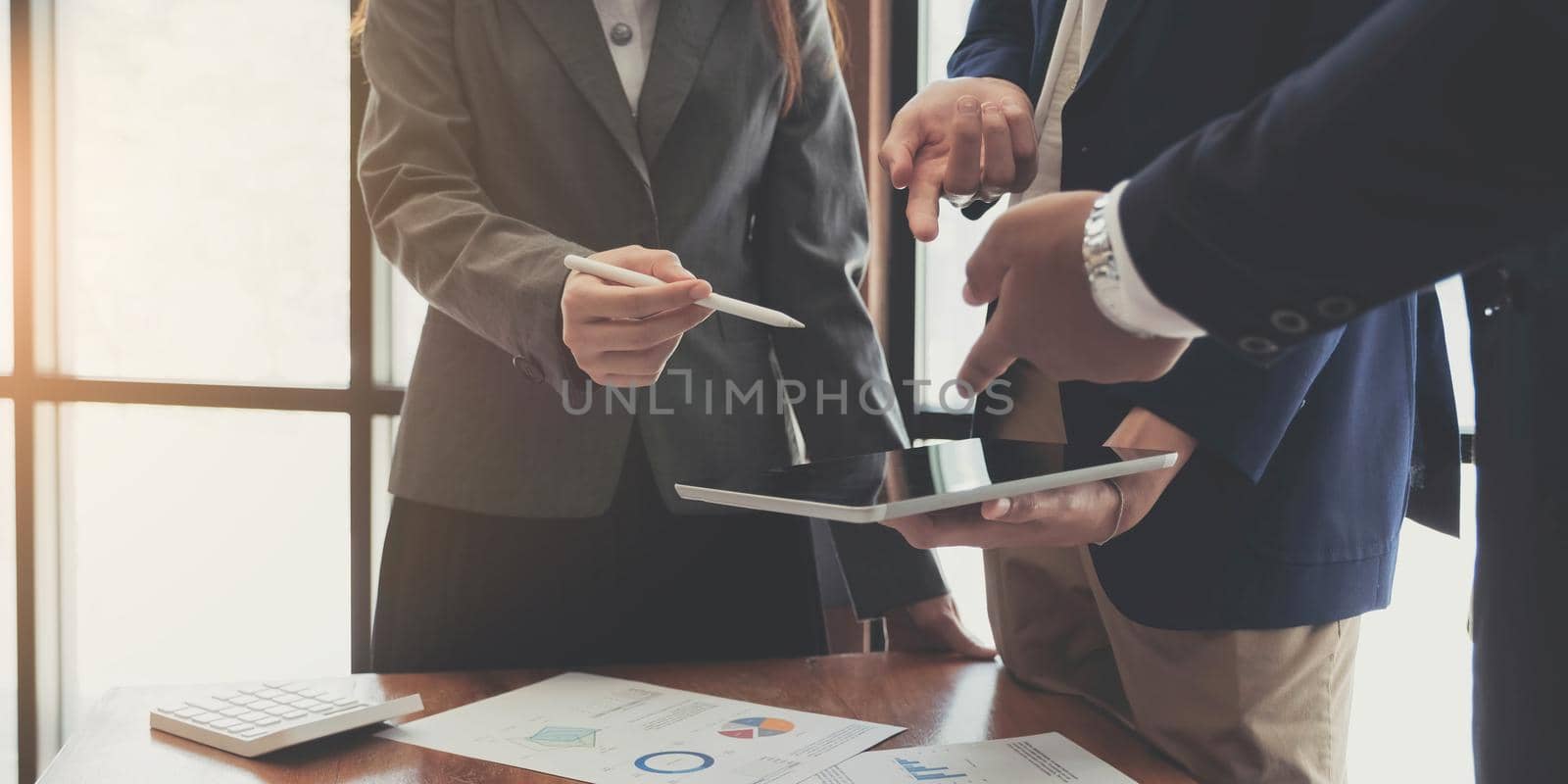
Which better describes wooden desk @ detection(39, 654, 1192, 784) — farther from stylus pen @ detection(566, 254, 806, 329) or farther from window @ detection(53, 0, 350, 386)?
window @ detection(53, 0, 350, 386)

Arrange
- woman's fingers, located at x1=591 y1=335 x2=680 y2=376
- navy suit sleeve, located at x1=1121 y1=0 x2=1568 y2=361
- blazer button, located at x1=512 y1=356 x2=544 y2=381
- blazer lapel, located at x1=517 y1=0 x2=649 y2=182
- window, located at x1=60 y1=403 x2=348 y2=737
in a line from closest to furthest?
navy suit sleeve, located at x1=1121 y1=0 x2=1568 y2=361, woman's fingers, located at x1=591 y1=335 x2=680 y2=376, blazer button, located at x1=512 y1=356 x2=544 y2=381, blazer lapel, located at x1=517 y1=0 x2=649 y2=182, window, located at x1=60 y1=403 x2=348 y2=737

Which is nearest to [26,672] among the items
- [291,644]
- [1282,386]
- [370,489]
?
[291,644]

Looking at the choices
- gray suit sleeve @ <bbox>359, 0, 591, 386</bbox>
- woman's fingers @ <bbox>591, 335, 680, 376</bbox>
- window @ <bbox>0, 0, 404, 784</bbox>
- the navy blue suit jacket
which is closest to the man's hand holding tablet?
the navy blue suit jacket

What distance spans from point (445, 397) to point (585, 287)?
0.36m

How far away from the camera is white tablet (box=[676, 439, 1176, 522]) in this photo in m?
0.61

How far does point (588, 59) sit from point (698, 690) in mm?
701

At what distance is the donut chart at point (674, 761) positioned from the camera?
2.51 feet

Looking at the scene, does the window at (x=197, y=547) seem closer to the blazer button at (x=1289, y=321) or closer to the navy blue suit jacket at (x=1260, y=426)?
the navy blue suit jacket at (x=1260, y=426)

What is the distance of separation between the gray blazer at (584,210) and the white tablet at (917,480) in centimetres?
39

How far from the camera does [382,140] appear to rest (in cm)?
118

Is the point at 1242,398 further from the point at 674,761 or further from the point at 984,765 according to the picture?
the point at 674,761

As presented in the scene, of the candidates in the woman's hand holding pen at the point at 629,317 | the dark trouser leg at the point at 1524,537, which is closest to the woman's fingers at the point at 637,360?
the woman's hand holding pen at the point at 629,317

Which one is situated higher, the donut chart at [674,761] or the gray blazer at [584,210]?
the gray blazer at [584,210]

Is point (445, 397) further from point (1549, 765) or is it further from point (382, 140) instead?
point (1549, 765)
